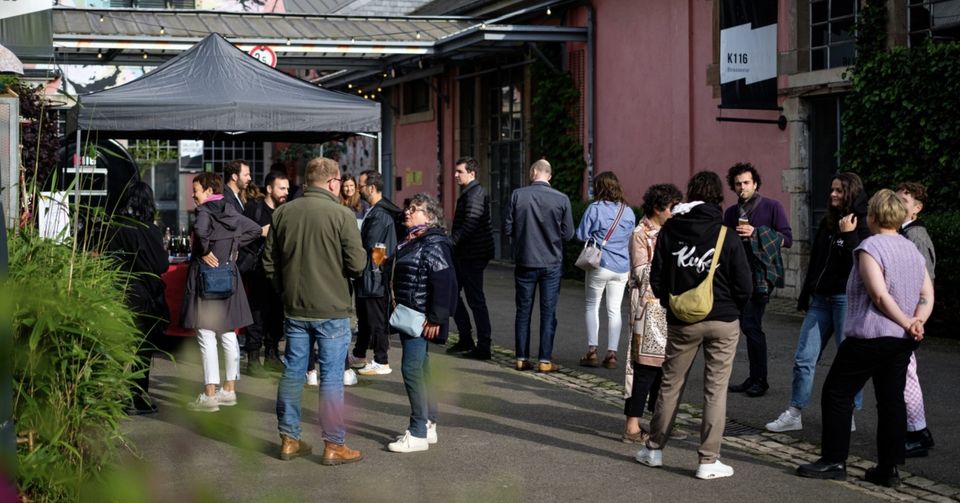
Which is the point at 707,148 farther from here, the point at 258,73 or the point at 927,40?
the point at 258,73

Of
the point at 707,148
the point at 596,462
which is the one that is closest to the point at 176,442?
the point at 596,462

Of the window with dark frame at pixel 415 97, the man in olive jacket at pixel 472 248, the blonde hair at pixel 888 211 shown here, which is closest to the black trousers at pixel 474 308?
the man in olive jacket at pixel 472 248

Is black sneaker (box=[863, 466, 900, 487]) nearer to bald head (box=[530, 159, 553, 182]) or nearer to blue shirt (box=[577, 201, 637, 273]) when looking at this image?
blue shirt (box=[577, 201, 637, 273])

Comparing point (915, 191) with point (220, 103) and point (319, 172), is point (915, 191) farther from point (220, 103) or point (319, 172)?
point (220, 103)

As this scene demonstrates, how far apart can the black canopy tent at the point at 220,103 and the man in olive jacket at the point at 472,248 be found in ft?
5.56

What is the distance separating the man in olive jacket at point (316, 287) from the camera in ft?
21.6

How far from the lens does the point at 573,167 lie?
2114cm

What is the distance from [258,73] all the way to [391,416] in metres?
5.31

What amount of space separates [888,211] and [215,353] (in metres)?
4.59

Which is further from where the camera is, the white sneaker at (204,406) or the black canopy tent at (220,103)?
the black canopy tent at (220,103)

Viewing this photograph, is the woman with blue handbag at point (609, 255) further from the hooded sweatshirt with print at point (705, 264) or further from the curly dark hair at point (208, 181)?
the hooded sweatshirt with print at point (705, 264)

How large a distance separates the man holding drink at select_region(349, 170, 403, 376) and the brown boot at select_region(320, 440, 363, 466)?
2.78 meters

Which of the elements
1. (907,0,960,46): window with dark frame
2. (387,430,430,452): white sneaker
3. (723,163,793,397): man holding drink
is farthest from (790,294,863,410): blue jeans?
(907,0,960,46): window with dark frame

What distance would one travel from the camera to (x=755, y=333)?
841 cm
